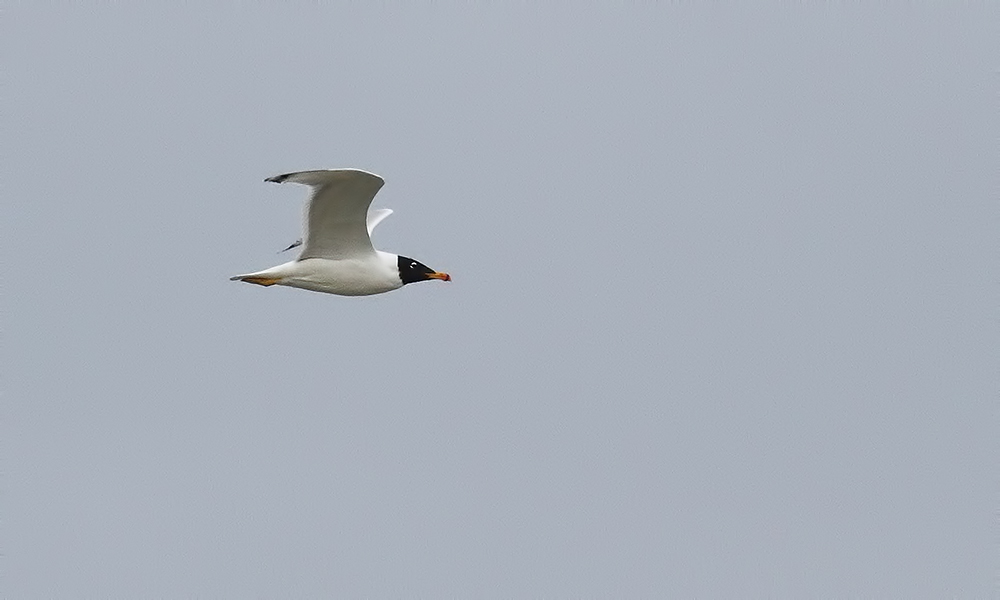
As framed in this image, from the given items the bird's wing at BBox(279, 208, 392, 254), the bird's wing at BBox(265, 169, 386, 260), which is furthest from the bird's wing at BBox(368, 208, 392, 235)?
the bird's wing at BBox(265, 169, 386, 260)

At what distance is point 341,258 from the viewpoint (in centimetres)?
1927

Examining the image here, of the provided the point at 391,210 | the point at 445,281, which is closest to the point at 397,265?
the point at 445,281

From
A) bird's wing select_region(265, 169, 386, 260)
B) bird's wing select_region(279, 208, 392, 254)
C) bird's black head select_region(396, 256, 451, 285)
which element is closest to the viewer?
bird's wing select_region(265, 169, 386, 260)

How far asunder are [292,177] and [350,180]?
0.64m

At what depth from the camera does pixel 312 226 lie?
18.9 meters

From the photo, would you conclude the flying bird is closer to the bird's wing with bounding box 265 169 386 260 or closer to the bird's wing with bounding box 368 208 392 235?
the bird's wing with bounding box 265 169 386 260

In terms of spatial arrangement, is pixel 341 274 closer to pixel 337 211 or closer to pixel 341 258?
pixel 341 258

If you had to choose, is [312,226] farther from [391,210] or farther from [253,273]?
[391,210]

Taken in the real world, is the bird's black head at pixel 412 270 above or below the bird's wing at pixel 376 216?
below

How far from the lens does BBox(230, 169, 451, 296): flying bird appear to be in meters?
18.4

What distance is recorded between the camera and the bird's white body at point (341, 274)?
19156mm

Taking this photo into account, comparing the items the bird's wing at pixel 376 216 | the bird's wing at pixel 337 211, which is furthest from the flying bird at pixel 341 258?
the bird's wing at pixel 376 216

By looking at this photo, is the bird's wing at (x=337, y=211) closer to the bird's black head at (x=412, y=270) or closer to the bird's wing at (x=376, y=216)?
the bird's black head at (x=412, y=270)

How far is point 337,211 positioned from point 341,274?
35.1 inches
